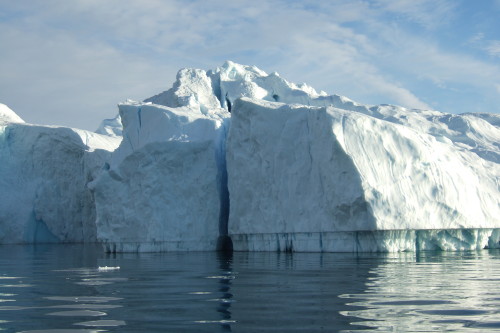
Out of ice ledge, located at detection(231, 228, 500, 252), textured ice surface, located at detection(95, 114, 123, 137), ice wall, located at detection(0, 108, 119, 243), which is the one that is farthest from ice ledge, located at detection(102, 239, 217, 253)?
textured ice surface, located at detection(95, 114, 123, 137)

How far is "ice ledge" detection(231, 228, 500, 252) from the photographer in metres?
20.5

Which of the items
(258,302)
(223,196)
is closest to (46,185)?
(223,196)

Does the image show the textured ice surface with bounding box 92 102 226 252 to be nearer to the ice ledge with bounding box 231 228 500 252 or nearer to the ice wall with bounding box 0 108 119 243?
the ice ledge with bounding box 231 228 500 252

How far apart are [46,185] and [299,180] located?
23.6 meters

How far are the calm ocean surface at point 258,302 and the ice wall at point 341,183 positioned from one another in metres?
8.10

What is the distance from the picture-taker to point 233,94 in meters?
38.4

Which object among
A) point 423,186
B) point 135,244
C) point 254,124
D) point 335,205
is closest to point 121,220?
point 135,244

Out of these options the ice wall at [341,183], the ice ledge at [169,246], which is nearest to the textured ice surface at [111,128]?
the ice ledge at [169,246]

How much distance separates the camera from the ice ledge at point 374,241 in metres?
20.5

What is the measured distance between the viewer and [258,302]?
25.6ft

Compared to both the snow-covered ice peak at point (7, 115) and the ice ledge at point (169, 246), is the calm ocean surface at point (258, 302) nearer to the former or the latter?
the ice ledge at point (169, 246)

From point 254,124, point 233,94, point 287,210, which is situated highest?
point 233,94

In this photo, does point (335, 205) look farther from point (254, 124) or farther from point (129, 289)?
point (129, 289)

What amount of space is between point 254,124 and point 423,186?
6557 millimetres
